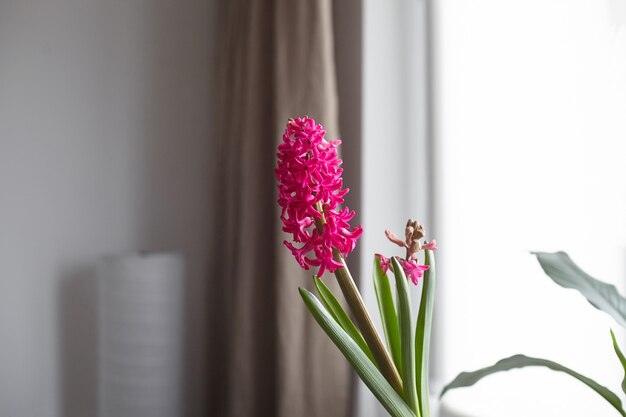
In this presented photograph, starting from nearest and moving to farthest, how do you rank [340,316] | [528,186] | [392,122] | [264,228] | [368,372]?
[368,372] < [340,316] < [528,186] < [392,122] < [264,228]

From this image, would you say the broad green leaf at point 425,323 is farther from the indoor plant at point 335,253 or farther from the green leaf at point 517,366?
the green leaf at point 517,366

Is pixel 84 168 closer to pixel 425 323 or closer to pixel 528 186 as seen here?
pixel 528 186

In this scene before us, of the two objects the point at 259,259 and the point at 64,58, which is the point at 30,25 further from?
the point at 259,259

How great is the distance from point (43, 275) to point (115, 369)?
514 millimetres

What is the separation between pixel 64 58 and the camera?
2.23 meters

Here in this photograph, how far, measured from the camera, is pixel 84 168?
2.23 m

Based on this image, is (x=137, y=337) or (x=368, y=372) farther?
(x=137, y=337)

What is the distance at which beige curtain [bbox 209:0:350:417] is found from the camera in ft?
5.41

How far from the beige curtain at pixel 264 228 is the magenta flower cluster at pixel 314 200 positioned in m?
1.04

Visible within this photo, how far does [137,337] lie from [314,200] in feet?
4.87

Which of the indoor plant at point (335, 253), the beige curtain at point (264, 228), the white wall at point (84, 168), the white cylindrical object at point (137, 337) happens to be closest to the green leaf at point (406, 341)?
the indoor plant at point (335, 253)

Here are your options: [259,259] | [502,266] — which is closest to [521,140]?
[502,266]

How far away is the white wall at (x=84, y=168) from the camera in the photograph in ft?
7.05

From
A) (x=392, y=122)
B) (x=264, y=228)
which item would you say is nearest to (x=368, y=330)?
(x=392, y=122)
